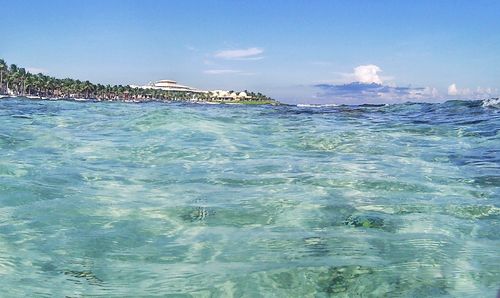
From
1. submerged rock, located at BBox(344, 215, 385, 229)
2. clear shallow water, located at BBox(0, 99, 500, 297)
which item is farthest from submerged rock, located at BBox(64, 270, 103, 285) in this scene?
submerged rock, located at BBox(344, 215, 385, 229)

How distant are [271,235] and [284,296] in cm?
122

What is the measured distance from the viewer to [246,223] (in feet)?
16.1

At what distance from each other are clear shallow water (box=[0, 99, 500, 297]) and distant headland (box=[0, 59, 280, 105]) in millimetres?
78894

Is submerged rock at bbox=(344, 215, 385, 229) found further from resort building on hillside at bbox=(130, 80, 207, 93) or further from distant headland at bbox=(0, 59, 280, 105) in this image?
resort building on hillside at bbox=(130, 80, 207, 93)

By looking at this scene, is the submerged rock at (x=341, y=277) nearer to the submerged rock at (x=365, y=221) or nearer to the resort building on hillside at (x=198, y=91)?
the submerged rock at (x=365, y=221)

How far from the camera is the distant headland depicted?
109m

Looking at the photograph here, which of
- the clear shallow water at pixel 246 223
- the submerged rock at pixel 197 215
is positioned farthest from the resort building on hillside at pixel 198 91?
the submerged rock at pixel 197 215

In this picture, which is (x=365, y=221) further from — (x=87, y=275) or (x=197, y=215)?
(x=87, y=275)

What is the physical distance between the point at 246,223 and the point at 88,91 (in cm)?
13488

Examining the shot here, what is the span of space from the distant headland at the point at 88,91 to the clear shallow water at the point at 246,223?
7889cm

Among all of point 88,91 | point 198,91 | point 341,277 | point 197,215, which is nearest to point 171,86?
point 198,91

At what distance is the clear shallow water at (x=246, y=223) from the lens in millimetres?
3518

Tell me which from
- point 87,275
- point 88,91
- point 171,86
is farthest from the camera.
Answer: point 171,86

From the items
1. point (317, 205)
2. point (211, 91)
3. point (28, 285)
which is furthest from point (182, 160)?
point (211, 91)
